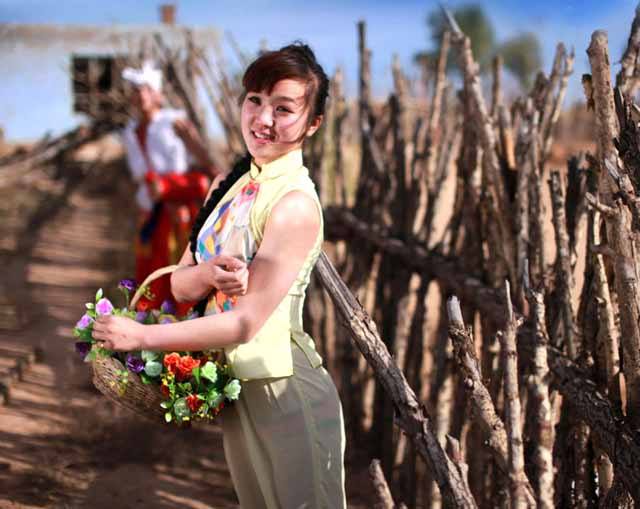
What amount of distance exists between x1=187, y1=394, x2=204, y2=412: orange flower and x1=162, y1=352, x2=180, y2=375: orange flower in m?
0.05

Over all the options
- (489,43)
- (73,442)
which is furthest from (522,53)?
(73,442)

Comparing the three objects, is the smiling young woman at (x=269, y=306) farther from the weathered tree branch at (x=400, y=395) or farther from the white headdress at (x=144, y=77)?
the white headdress at (x=144, y=77)

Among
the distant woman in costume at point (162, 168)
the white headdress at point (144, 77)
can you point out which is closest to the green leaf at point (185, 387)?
the distant woman in costume at point (162, 168)

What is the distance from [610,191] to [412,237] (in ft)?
5.58

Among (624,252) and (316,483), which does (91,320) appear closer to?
(316,483)

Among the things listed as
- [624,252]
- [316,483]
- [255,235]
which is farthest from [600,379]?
[255,235]

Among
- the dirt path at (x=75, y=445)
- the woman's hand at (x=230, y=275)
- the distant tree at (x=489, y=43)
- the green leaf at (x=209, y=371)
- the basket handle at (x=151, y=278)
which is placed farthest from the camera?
the distant tree at (x=489, y=43)

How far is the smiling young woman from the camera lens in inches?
59.2

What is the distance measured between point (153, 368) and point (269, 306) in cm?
26

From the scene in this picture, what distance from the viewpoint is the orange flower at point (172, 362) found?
62.4 inches

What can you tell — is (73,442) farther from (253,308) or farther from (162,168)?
(253,308)

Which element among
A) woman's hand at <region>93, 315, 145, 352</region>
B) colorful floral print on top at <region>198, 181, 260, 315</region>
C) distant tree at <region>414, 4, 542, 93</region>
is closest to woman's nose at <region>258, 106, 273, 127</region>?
colorful floral print on top at <region>198, 181, 260, 315</region>

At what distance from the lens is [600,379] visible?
2.05m

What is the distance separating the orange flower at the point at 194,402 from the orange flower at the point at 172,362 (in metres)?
0.05
